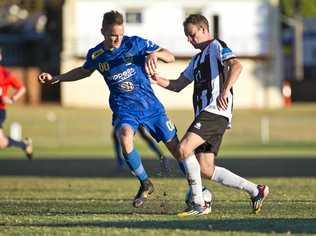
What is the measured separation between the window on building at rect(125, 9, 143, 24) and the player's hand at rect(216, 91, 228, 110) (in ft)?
152

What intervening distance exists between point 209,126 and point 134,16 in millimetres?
46707

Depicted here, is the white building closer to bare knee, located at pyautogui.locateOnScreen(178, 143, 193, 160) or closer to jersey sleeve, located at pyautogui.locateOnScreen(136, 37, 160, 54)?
jersey sleeve, located at pyautogui.locateOnScreen(136, 37, 160, 54)

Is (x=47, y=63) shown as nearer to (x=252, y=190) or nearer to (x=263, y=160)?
(x=263, y=160)

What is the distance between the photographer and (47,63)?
6956cm

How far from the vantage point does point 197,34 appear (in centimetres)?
1053

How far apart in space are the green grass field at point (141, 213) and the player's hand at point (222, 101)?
110cm

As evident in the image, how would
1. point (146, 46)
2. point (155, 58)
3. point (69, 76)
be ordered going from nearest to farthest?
point (155, 58)
point (146, 46)
point (69, 76)

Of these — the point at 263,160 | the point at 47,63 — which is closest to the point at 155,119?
the point at 263,160

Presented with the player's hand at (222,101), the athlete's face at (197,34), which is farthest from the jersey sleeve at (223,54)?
the player's hand at (222,101)

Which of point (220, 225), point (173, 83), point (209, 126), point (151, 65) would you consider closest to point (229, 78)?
point (209, 126)

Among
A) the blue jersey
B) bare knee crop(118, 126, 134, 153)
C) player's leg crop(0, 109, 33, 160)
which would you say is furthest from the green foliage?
bare knee crop(118, 126, 134, 153)

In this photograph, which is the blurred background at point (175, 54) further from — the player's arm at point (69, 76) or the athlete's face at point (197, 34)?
the athlete's face at point (197, 34)

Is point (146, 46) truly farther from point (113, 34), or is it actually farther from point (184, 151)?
point (184, 151)

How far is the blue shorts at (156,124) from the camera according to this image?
1100 centimetres
